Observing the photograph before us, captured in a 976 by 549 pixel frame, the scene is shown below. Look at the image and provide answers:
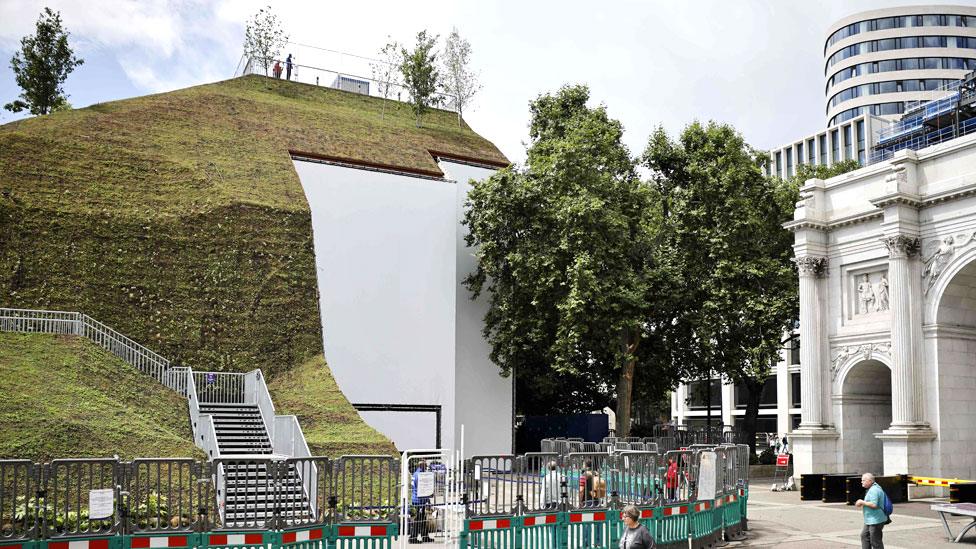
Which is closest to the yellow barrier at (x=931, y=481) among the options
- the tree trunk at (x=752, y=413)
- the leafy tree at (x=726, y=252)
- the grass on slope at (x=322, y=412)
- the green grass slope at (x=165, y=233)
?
the leafy tree at (x=726, y=252)

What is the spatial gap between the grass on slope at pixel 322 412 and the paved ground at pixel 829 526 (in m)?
12.0

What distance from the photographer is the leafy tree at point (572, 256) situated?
36.2 meters

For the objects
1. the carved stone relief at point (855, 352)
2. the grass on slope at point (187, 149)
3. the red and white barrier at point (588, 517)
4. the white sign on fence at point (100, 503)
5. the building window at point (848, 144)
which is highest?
the building window at point (848, 144)

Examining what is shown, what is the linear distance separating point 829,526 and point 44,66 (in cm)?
4912

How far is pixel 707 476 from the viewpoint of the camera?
17.0 metres

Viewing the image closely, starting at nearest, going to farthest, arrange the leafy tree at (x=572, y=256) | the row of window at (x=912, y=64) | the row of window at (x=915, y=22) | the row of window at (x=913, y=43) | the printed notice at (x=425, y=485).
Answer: the printed notice at (x=425, y=485) < the leafy tree at (x=572, y=256) < the row of window at (x=912, y=64) < the row of window at (x=913, y=43) < the row of window at (x=915, y=22)

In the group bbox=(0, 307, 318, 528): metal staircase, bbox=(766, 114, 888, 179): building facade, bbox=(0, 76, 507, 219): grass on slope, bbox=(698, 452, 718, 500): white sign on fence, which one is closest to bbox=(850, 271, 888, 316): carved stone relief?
bbox=(698, 452, 718, 500): white sign on fence

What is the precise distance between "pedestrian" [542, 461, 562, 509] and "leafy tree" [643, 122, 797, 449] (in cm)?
2316

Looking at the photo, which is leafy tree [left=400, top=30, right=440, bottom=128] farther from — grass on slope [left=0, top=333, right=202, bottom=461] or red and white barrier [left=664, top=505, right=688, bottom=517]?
red and white barrier [left=664, top=505, right=688, bottom=517]

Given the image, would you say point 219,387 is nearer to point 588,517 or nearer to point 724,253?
point 588,517

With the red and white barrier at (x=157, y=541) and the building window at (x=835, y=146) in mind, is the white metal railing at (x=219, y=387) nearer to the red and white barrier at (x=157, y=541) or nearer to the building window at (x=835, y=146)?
the red and white barrier at (x=157, y=541)

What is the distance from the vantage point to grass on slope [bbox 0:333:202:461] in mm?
21844

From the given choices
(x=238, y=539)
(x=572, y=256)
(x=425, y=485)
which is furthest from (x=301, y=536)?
(x=572, y=256)

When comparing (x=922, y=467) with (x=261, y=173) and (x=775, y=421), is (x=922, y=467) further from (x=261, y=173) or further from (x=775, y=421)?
(x=775, y=421)
